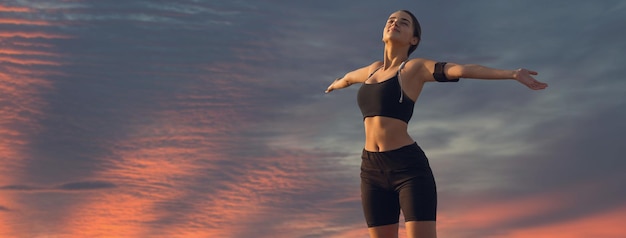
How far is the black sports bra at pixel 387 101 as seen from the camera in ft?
39.6

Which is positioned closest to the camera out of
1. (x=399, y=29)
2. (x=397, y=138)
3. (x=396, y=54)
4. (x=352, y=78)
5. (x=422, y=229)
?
(x=422, y=229)

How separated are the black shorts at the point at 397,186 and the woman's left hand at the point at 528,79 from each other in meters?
1.74

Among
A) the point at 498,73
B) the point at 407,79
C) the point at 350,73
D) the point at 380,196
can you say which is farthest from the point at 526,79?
the point at 350,73

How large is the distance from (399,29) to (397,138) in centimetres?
154

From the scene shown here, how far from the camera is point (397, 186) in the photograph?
39.8 ft

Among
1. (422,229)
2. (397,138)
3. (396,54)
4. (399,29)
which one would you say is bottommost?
(422,229)

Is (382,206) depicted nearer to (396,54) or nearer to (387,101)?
(387,101)

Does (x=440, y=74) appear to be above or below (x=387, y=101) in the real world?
above

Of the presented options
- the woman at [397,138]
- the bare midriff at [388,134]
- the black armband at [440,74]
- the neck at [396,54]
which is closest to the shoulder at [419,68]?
the woman at [397,138]

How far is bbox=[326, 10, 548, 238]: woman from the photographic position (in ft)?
38.5

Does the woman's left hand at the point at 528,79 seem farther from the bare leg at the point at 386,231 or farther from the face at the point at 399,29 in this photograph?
the bare leg at the point at 386,231

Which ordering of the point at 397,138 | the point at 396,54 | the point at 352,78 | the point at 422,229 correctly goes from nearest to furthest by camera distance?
the point at 422,229 → the point at 397,138 → the point at 396,54 → the point at 352,78

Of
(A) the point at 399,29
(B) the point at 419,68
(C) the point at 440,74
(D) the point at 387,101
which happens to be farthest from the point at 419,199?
(A) the point at 399,29

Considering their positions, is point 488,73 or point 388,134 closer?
point 488,73
